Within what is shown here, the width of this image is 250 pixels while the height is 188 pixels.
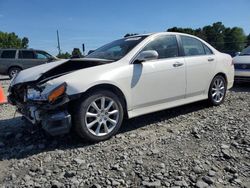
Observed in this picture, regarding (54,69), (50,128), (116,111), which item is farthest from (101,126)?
(54,69)

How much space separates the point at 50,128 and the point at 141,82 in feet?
5.10

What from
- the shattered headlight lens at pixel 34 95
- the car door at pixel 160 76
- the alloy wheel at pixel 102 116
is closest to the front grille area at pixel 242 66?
the car door at pixel 160 76

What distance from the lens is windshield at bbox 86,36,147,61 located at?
4947 mm

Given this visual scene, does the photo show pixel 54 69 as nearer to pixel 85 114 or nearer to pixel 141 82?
pixel 85 114

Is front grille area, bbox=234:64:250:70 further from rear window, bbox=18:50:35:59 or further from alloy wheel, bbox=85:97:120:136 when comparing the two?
rear window, bbox=18:50:35:59

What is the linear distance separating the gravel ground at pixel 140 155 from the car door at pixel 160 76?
1.56ft

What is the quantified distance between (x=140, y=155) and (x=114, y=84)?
1.12m

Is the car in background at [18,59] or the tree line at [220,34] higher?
the tree line at [220,34]

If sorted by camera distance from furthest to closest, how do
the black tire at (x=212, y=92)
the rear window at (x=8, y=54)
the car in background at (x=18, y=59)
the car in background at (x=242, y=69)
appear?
the rear window at (x=8, y=54) < the car in background at (x=18, y=59) < the car in background at (x=242, y=69) < the black tire at (x=212, y=92)

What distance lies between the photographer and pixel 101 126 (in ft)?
14.5

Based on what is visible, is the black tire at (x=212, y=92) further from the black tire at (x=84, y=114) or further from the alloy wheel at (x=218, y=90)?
the black tire at (x=84, y=114)

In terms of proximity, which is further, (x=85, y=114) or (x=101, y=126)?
(x=101, y=126)

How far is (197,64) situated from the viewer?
5.68 meters

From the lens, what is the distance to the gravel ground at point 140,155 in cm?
323
